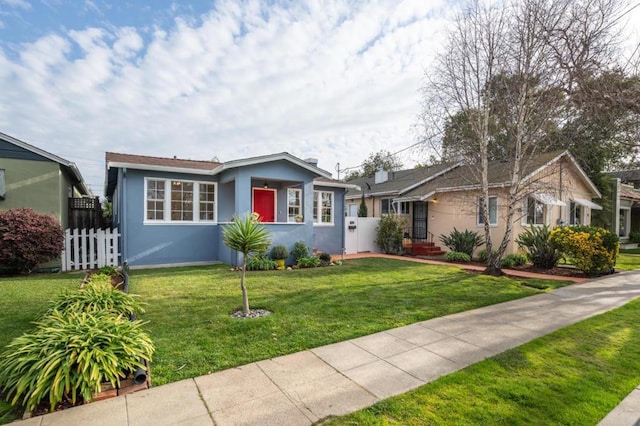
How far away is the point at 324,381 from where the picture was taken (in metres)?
3.29

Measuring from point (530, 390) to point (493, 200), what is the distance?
41.9ft

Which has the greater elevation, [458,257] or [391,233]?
[391,233]

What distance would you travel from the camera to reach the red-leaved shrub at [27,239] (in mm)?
8445

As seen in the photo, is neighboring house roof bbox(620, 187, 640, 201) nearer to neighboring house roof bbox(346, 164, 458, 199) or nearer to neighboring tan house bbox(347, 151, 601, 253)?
neighboring tan house bbox(347, 151, 601, 253)

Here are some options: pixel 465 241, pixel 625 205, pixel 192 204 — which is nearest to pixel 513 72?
pixel 465 241

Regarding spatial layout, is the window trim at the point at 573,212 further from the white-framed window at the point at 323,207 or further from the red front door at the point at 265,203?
the red front door at the point at 265,203

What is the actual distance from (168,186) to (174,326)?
728 centimetres

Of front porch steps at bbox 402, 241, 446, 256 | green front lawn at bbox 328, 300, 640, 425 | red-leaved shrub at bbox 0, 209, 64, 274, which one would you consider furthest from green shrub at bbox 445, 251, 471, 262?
red-leaved shrub at bbox 0, 209, 64, 274

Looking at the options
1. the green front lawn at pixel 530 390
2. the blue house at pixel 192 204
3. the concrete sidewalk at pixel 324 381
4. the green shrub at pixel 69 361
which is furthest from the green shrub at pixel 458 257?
the green shrub at pixel 69 361

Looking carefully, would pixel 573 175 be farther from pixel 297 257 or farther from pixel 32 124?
pixel 32 124

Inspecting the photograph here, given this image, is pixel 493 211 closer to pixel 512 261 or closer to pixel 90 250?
pixel 512 261

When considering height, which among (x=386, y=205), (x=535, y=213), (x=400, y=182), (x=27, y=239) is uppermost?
(x=400, y=182)

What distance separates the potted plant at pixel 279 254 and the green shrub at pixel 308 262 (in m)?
0.60

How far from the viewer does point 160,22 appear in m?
9.10
